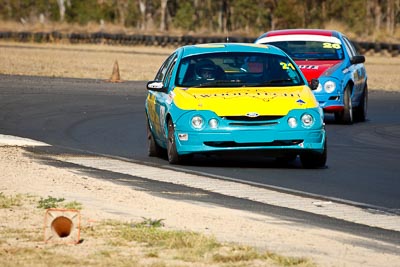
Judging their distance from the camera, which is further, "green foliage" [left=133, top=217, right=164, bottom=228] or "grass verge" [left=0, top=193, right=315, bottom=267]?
"green foliage" [left=133, top=217, right=164, bottom=228]

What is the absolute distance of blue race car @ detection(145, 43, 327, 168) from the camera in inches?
561

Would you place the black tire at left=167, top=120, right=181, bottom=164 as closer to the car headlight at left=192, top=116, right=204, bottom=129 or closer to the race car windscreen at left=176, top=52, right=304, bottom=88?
the car headlight at left=192, top=116, right=204, bottom=129

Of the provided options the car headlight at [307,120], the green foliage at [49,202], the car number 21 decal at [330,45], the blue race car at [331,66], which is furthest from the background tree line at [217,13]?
the green foliage at [49,202]

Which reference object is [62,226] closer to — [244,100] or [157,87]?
[244,100]

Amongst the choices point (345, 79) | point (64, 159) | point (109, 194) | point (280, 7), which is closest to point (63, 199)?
point (109, 194)

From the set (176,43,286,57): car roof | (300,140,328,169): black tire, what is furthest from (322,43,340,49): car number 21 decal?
(300,140,328,169): black tire

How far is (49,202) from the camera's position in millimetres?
11008

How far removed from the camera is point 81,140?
18.2 m

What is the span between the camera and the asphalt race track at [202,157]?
13.4 metres

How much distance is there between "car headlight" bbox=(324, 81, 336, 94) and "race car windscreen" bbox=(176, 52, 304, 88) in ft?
18.3

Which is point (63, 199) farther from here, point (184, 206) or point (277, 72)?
point (277, 72)

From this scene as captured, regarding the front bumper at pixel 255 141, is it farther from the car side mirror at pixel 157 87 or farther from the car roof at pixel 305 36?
the car roof at pixel 305 36

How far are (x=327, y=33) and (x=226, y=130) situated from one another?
29.0 feet

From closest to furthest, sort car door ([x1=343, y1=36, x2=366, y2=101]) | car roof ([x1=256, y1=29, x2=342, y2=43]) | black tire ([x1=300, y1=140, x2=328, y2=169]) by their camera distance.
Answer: black tire ([x1=300, y1=140, x2=328, y2=169])
car door ([x1=343, y1=36, x2=366, y2=101])
car roof ([x1=256, y1=29, x2=342, y2=43])
